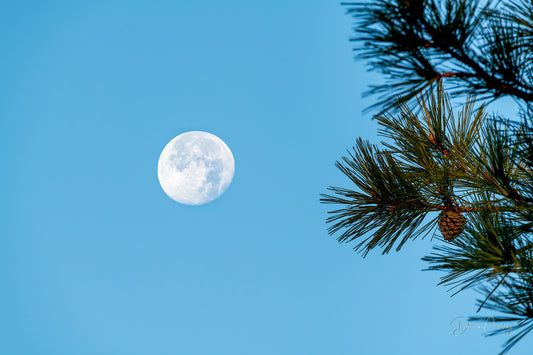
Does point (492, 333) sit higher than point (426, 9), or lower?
lower

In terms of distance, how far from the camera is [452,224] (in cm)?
177

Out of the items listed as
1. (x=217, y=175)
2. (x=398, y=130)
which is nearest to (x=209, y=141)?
(x=217, y=175)

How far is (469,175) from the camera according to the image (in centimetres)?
184

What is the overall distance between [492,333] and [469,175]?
0.87m

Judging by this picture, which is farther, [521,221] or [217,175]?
[217,175]

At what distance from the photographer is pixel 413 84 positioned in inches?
52.5

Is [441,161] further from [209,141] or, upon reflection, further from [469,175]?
[209,141]

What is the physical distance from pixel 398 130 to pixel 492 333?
1.22m

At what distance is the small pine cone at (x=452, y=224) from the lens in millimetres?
1741

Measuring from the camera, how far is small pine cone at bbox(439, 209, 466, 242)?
1.74 meters

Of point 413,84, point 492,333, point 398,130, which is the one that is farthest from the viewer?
point 398,130

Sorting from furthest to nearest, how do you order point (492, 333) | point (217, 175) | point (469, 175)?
point (217, 175) < point (469, 175) < point (492, 333)

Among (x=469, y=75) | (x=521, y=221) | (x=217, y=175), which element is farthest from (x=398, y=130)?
(x=217, y=175)

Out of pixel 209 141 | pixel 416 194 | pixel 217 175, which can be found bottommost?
pixel 416 194
